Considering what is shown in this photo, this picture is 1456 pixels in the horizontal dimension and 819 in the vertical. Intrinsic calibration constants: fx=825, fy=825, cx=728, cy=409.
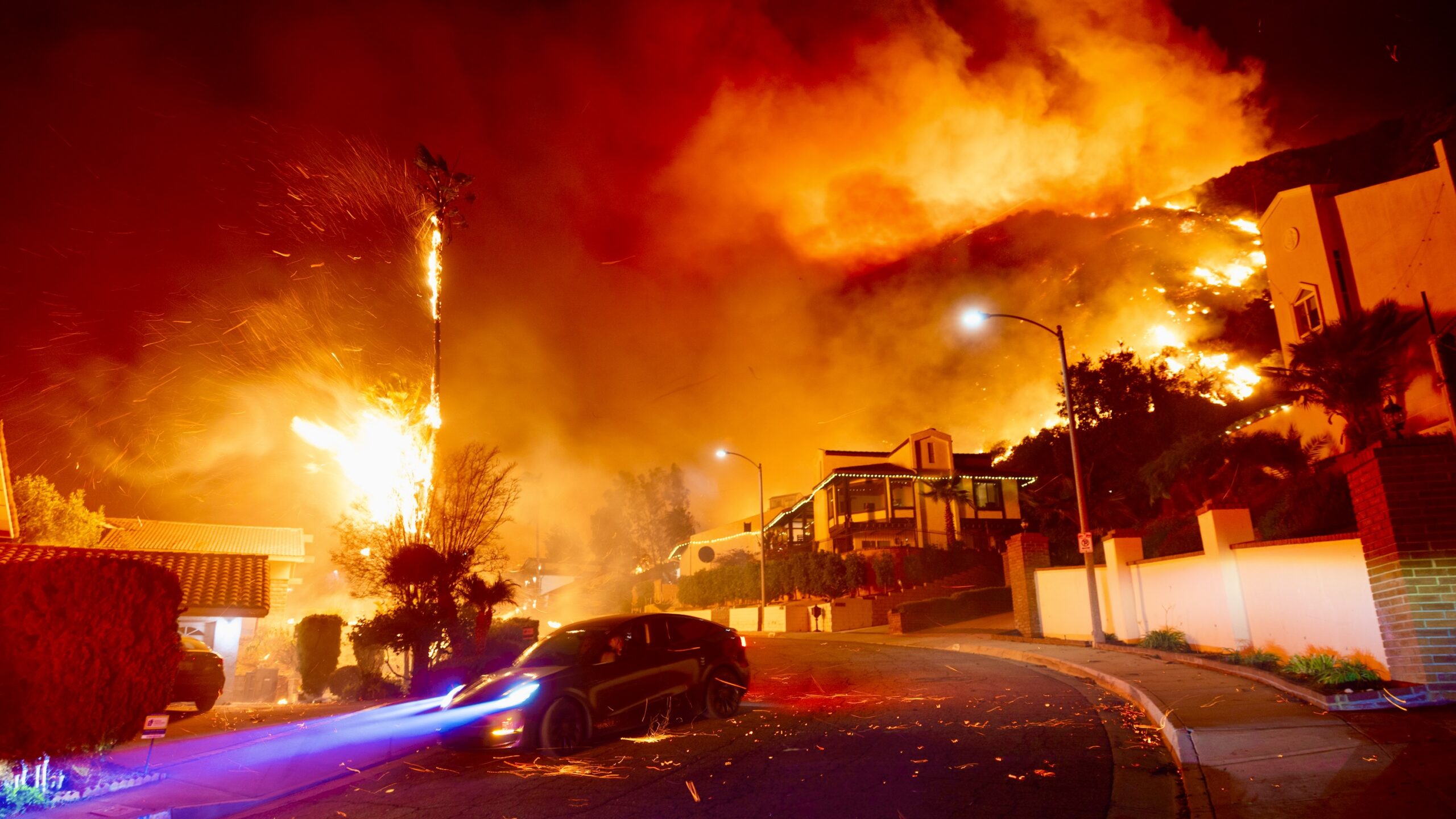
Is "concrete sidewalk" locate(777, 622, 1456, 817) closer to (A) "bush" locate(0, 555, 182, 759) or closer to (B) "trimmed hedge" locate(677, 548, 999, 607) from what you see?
(A) "bush" locate(0, 555, 182, 759)

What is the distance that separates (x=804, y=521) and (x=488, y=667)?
159 feet

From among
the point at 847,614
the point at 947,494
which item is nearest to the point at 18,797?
the point at 847,614

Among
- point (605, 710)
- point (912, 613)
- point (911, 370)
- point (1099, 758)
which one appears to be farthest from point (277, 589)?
point (911, 370)

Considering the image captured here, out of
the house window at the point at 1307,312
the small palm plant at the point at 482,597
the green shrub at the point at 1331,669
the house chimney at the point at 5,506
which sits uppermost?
the house window at the point at 1307,312

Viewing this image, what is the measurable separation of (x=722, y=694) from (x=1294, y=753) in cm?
638

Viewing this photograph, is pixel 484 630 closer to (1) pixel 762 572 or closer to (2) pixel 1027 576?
(2) pixel 1027 576

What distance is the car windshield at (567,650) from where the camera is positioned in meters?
9.57

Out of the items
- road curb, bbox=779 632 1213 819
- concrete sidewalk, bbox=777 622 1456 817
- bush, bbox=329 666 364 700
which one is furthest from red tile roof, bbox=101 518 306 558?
concrete sidewalk, bbox=777 622 1456 817

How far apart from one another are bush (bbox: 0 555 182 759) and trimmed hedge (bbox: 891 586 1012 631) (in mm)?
25090

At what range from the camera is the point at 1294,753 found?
6.57 m

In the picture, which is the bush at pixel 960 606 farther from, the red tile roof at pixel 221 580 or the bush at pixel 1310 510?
the red tile roof at pixel 221 580

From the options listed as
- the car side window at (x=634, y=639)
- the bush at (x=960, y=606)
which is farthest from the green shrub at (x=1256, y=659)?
the bush at (x=960, y=606)

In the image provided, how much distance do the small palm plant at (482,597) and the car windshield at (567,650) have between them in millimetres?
6472

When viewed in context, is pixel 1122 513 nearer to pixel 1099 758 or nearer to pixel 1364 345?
pixel 1364 345
